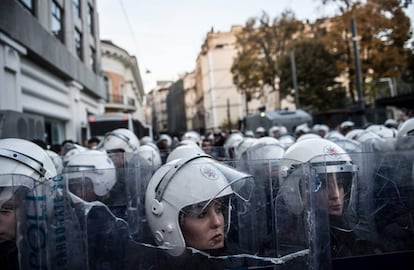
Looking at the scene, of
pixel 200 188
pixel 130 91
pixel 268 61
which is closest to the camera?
pixel 200 188

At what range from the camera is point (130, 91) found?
133ft

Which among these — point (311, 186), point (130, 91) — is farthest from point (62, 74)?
point (130, 91)

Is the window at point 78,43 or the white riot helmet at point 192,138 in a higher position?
the window at point 78,43

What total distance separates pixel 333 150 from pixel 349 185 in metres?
0.59

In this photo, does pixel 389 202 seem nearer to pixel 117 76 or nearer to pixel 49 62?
pixel 49 62

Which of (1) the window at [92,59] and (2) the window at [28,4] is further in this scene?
(1) the window at [92,59]

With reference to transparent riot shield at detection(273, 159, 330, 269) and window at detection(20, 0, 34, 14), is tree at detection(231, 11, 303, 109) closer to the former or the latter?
window at detection(20, 0, 34, 14)

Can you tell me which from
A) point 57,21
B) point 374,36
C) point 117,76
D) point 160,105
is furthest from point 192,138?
point 160,105

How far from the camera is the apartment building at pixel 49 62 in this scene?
827 cm

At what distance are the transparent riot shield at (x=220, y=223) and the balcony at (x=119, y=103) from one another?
33417 mm

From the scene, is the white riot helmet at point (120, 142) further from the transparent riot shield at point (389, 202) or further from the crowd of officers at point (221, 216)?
the transparent riot shield at point (389, 202)

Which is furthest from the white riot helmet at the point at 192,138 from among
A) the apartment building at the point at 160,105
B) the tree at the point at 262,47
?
the apartment building at the point at 160,105

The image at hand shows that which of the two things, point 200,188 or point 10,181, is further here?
point 200,188

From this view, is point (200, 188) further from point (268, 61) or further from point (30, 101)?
point (268, 61)
